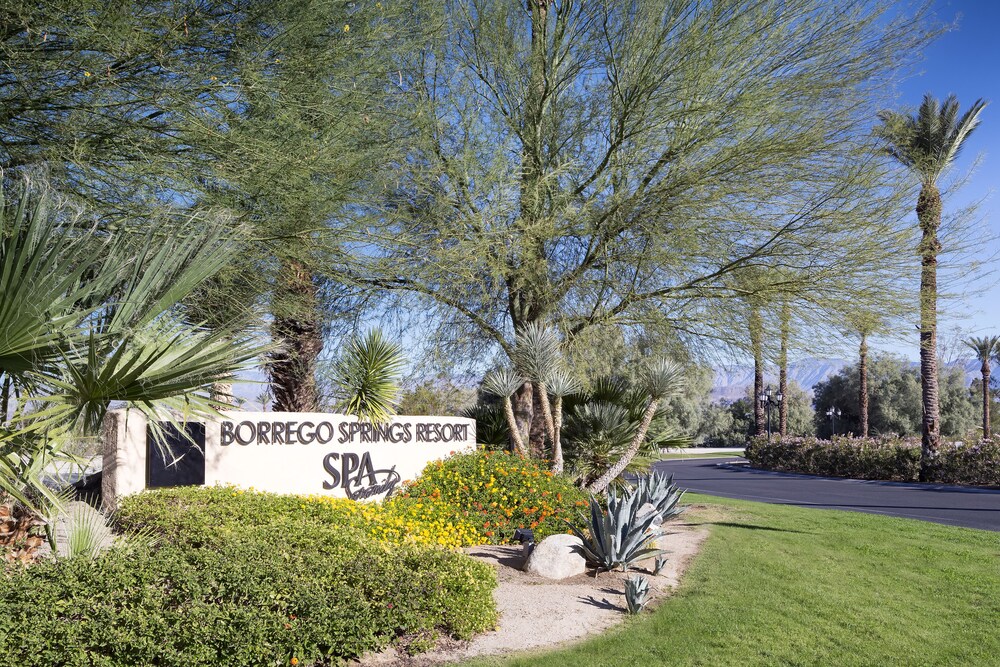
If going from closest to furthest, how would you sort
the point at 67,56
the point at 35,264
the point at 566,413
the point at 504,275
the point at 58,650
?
the point at 35,264 → the point at 58,650 → the point at 67,56 → the point at 504,275 → the point at 566,413

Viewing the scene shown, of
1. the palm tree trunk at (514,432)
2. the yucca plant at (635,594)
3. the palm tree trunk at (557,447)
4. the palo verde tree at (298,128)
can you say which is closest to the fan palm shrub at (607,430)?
the palm tree trunk at (557,447)

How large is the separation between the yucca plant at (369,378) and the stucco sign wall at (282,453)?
8.9 inches

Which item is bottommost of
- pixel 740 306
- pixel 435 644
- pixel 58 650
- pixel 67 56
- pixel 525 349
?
pixel 435 644

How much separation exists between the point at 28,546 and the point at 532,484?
640cm

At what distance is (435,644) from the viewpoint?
5.61 m

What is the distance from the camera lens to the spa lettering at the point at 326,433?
391 inches

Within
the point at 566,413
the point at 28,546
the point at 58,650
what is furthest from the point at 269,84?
the point at 566,413

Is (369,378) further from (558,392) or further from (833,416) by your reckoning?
(833,416)

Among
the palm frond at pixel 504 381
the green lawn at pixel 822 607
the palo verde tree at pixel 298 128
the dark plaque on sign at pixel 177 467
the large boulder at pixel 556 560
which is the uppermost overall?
the palo verde tree at pixel 298 128

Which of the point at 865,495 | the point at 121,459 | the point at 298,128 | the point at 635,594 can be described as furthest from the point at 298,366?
the point at 865,495

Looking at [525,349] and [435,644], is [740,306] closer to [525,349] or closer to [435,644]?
[525,349]

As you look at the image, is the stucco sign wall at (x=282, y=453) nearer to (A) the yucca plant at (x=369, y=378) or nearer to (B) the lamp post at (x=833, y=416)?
(A) the yucca plant at (x=369, y=378)

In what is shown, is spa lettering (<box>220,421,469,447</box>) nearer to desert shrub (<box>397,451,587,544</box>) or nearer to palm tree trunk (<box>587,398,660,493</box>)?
desert shrub (<box>397,451,587,544</box>)

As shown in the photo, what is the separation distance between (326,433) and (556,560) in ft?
14.1
